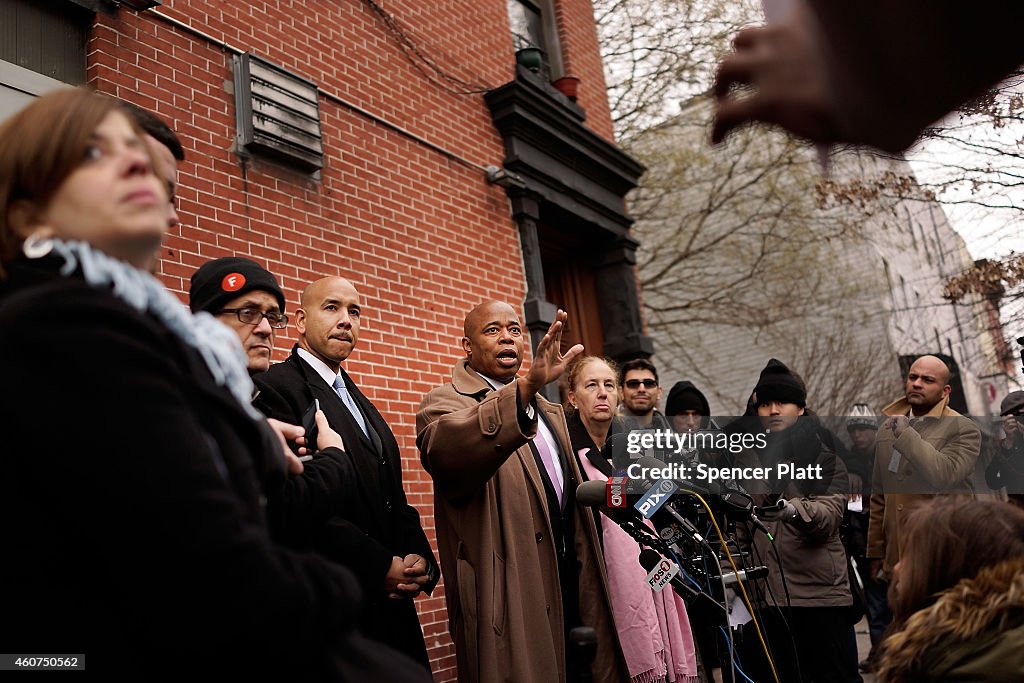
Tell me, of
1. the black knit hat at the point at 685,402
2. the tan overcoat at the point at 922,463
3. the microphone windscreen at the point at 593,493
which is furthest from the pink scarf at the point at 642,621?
the black knit hat at the point at 685,402

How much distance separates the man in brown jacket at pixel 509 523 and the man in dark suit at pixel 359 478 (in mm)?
236

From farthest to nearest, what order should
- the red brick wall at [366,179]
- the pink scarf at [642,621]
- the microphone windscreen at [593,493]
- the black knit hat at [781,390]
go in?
the black knit hat at [781,390]
the red brick wall at [366,179]
the pink scarf at [642,621]
the microphone windscreen at [593,493]

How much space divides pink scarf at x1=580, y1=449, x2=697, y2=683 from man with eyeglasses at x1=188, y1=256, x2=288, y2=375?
2.05 metres

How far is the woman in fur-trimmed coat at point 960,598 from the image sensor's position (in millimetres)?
2225

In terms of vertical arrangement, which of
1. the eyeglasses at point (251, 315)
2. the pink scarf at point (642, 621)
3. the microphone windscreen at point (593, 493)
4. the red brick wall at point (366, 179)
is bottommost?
the pink scarf at point (642, 621)

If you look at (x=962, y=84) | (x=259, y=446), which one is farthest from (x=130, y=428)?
(x=962, y=84)

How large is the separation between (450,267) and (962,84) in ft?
18.7

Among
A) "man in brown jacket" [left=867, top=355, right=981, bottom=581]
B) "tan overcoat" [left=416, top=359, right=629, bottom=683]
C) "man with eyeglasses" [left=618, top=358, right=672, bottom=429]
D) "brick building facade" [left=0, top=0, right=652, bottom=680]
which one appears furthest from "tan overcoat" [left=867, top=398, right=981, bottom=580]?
"brick building facade" [left=0, top=0, right=652, bottom=680]

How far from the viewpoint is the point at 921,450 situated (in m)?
5.01

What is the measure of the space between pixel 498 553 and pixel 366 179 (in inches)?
124

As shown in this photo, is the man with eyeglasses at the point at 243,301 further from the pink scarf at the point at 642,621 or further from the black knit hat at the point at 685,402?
the black knit hat at the point at 685,402

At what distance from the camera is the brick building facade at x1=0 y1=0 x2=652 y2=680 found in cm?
458

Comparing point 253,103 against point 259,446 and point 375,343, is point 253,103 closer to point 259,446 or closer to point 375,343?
point 375,343

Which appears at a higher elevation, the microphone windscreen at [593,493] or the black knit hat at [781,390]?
the black knit hat at [781,390]
